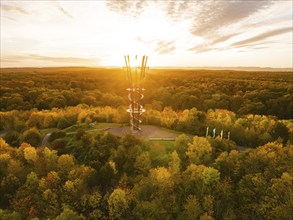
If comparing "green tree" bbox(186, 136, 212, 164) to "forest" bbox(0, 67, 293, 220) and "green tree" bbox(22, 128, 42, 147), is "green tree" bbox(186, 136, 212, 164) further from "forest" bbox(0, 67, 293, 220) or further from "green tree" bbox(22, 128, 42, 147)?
"green tree" bbox(22, 128, 42, 147)

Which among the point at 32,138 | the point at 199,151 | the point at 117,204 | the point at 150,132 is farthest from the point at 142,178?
the point at 32,138

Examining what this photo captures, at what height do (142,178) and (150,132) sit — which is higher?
(150,132)

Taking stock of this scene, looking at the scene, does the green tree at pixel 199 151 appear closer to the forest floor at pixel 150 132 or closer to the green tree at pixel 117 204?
the forest floor at pixel 150 132

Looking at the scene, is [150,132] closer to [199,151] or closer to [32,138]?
[199,151]

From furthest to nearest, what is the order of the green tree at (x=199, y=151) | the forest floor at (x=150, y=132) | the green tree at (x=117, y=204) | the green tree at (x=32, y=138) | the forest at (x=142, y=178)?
the green tree at (x=32, y=138)
the forest floor at (x=150, y=132)
the green tree at (x=199, y=151)
the forest at (x=142, y=178)
the green tree at (x=117, y=204)

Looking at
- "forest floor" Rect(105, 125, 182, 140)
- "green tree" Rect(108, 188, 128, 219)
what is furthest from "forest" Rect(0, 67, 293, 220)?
"forest floor" Rect(105, 125, 182, 140)

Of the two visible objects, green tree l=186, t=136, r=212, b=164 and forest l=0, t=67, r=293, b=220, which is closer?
forest l=0, t=67, r=293, b=220

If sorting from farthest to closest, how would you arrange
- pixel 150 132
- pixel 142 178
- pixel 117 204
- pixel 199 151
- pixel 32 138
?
pixel 32 138 → pixel 150 132 → pixel 199 151 → pixel 142 178 → pixel 117 204

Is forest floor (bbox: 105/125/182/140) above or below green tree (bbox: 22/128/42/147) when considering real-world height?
above

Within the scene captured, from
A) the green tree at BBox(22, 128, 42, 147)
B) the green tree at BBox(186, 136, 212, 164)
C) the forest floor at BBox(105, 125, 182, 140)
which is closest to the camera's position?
the green tree at BBox(186, 136, 212, 164)

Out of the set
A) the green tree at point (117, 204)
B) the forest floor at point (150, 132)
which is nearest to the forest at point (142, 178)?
the green tree at point (117, 204)

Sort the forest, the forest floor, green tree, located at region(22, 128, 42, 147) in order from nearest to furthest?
the forest, the forest floor, green tree, located at region(22, 128, 42, 147)

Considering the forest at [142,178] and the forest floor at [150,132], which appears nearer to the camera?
the forest at [142,178]
